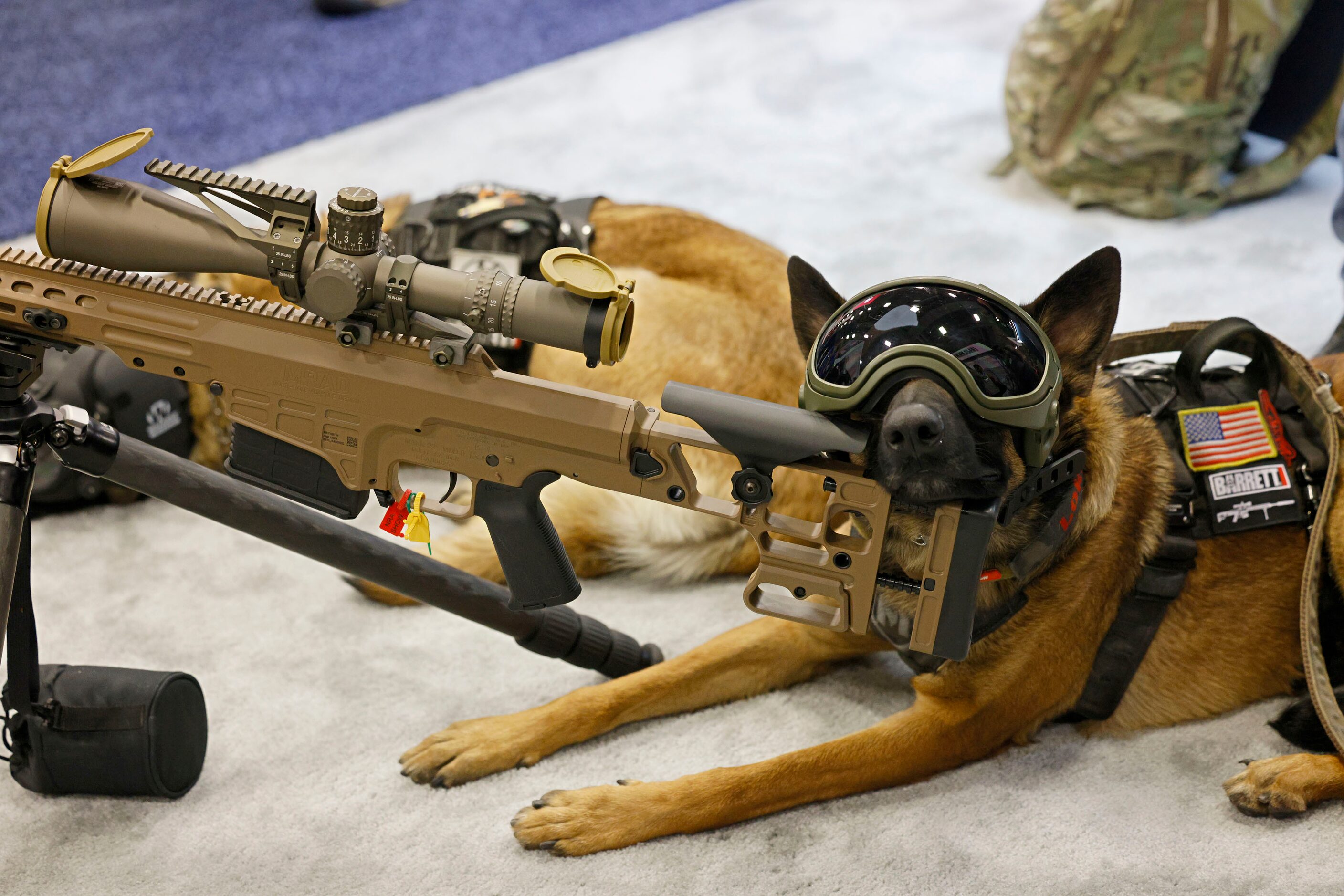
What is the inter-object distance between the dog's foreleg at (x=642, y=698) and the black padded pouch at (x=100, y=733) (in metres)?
0.40

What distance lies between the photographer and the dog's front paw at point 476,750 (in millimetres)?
1927

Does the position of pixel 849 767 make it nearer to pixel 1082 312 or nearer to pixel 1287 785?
pixel 1287 785

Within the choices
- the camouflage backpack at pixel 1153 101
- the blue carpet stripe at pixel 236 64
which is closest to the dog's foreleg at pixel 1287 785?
the camouflage backpack at pixel 1153 101

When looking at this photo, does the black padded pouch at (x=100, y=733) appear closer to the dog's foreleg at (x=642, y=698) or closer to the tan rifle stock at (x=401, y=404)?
the dog's foreleg at (x=642, y=698)

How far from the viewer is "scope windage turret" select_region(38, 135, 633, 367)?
132 centimetres

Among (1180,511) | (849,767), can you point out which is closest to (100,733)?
(849,767)

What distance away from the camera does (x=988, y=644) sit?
182cm

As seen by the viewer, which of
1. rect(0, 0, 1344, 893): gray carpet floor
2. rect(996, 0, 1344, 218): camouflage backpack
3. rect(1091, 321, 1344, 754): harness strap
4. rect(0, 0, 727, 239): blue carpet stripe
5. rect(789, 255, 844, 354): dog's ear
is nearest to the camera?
rect(789, 255, 844, 354): dog's ear

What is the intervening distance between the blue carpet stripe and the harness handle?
138 inches

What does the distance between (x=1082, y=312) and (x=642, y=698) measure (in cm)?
105

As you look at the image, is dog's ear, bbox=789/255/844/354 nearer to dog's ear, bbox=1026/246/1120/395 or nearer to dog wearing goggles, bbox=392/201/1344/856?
dog wearing goggles, bbox=392/201/1344/856

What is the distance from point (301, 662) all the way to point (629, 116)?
123 inches

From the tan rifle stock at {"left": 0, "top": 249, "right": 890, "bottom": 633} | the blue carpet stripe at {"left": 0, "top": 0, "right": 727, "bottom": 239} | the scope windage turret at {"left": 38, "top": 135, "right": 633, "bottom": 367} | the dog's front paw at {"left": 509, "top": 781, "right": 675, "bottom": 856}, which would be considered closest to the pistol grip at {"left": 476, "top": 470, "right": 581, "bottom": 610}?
the tan rifle stock at {"left": 0, "top": 249, "right": 890, "bottom": 633}

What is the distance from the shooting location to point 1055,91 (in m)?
3.80
